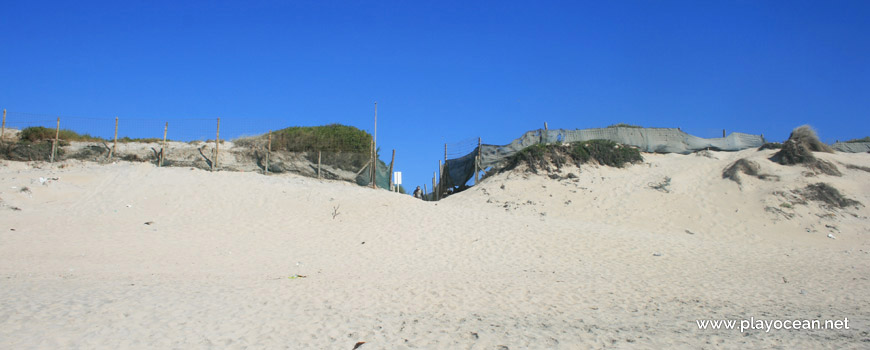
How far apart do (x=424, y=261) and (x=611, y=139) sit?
1435cm

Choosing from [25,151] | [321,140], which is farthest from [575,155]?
[25,151]

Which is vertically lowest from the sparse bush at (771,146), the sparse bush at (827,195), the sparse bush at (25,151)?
the sparse bush at (827,195)

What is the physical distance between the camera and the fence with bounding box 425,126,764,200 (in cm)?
2305

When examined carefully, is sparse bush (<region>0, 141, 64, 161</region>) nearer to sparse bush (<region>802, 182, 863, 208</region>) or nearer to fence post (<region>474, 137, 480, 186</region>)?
fence post (<region>474, 137, 480, 186</region>)

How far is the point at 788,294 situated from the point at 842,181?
14057 millimetres

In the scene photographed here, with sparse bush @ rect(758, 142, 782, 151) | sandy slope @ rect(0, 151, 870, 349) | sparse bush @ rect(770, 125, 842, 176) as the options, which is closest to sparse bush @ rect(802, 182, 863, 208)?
sandy slope @ rect(0, 151, 870, 349)

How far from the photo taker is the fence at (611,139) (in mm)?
23047

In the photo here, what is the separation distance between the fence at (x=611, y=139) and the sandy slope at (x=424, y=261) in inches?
38.5

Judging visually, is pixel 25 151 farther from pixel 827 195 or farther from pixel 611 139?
pixel 827 195

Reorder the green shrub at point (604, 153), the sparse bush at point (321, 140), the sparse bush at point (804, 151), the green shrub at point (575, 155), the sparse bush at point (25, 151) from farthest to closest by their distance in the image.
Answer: the sparse bush at point (321, 140), the green shrub at point (604, 153), the green shrub at point (575, 155), the sparse bush at point (25, 151), the sparse bush at point (804, 151)

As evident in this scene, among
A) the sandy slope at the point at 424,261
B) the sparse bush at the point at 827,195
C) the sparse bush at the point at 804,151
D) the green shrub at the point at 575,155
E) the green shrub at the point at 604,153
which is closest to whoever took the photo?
the sandy slope at the point at 424,261

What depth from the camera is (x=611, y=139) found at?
76.7ft

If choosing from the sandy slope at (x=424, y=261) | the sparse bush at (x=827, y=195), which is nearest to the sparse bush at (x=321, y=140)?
the sandy slope at (x=424, y=261)

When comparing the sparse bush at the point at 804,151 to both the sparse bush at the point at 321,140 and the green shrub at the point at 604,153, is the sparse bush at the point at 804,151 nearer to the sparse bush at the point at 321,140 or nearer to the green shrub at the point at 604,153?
the green shrub at the point at 604,153
